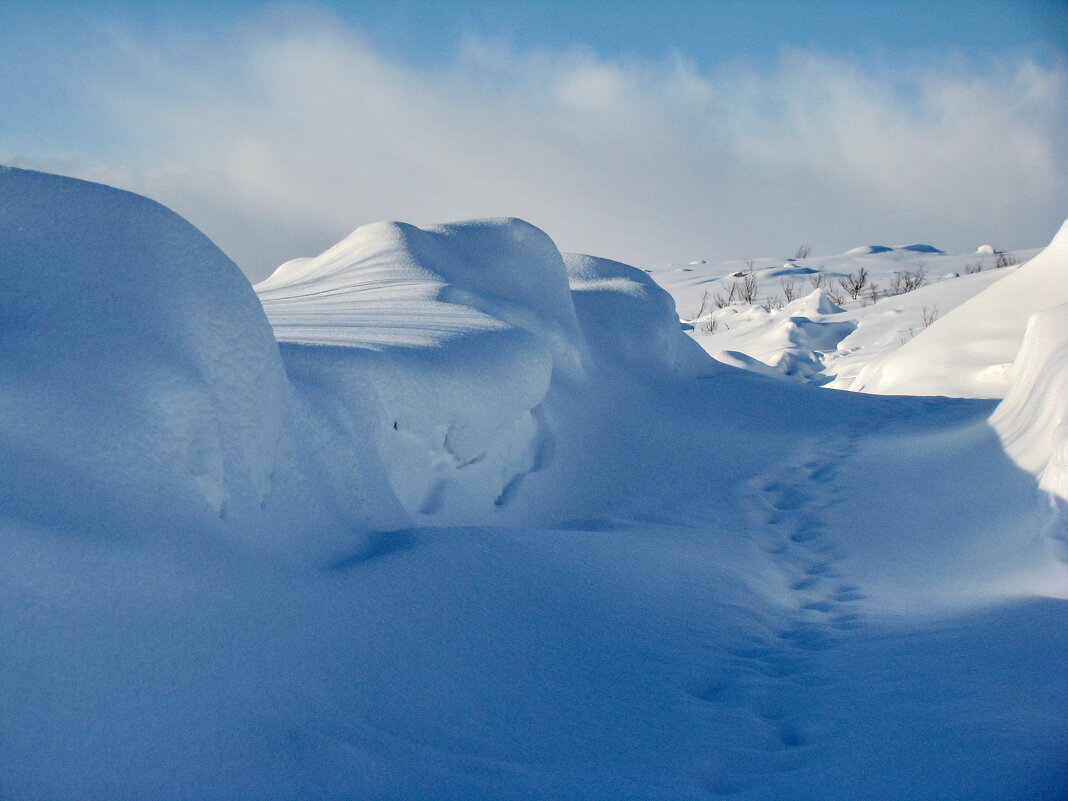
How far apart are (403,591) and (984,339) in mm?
7979

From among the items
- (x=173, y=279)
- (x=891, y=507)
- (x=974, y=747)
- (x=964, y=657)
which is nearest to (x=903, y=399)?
(x=891, y=507)

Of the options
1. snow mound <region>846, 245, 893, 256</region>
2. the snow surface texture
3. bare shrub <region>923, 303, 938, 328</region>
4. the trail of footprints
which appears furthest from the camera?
snow mound <region>846, 245, 893, 256</region>

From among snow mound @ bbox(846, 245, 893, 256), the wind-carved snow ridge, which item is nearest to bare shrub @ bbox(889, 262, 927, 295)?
snow mound @ bbox(846, 245, 893, 256)

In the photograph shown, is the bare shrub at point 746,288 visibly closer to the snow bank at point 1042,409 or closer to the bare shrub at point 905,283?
the bare shrub at point 905,283

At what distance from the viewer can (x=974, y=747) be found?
5.74 feet

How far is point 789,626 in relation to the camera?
9.64 ft

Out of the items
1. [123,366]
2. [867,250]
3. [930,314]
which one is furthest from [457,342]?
[867,250]

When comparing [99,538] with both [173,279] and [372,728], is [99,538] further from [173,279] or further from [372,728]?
[173,279]

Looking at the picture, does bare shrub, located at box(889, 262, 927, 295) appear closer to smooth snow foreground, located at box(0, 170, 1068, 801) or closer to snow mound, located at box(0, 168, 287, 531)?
smooth snow foreground, located at box(0, 170, 1068, 801)

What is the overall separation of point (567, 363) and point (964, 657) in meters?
4.01

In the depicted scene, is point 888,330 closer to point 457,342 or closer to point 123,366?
point 457,342

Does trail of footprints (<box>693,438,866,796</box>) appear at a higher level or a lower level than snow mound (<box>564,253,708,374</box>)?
lower

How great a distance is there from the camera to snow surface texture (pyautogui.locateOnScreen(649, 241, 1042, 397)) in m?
8.10

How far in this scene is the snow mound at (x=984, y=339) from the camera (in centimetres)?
778
